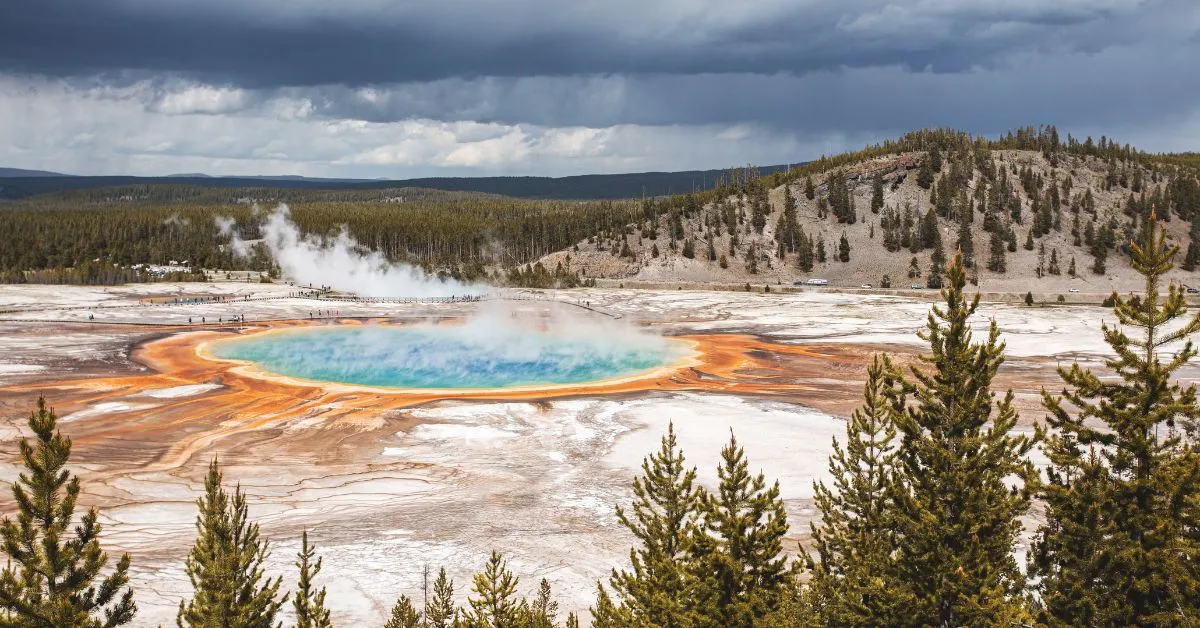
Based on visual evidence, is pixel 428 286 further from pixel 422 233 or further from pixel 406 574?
pixel 406 574

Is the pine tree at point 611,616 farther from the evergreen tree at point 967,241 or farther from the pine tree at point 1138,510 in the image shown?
the evergreen tree at point 967,241

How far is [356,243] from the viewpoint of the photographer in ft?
504

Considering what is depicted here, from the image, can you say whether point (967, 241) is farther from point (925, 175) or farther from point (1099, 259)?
point (925, 175)

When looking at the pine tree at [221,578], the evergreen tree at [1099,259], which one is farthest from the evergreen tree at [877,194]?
the pine tree at [221,578]

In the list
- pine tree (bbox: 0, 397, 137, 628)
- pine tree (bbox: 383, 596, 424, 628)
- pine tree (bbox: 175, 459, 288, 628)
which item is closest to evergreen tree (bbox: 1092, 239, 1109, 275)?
pine tree (bbox: 383, 596, 424, 628)

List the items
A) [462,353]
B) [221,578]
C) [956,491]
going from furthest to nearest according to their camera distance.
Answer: [462,353], [221,578], [956,491]

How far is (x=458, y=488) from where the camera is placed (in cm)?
2686

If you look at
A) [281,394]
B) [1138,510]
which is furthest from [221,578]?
[281,394]

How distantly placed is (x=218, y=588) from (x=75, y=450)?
22463 mm

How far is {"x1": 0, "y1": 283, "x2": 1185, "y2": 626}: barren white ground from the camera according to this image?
20.6 m

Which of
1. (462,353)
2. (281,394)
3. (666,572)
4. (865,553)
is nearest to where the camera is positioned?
(666,572)

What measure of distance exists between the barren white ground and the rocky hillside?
71981 mm

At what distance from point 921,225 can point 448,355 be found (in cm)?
9408

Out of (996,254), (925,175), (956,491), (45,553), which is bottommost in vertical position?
(45,553)
